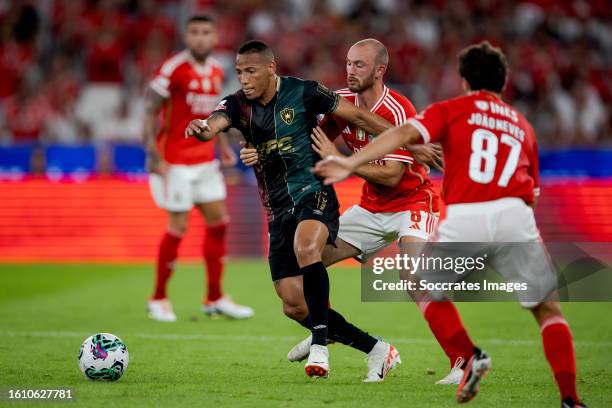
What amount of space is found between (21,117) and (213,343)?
12802 mm

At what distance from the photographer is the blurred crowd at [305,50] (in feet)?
66.4

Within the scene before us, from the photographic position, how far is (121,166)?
18.6 meters

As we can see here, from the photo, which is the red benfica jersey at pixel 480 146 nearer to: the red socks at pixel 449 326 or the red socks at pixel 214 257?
the red socks at pixel 449 326

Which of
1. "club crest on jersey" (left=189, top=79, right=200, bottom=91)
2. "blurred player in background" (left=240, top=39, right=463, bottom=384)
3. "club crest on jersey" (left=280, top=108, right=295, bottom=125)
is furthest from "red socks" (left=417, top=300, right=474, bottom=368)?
"club crest on jersey" (left=189, top=79, right=200, bottom=91)

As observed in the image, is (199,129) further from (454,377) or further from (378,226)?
(454,377)

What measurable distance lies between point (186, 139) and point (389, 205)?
13.2 feet

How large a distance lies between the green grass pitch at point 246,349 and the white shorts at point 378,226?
1001 millimetres

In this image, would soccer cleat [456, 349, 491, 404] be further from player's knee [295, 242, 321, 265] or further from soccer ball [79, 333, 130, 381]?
soccer ball [79, 333, 130, 381]

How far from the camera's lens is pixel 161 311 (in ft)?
35.7

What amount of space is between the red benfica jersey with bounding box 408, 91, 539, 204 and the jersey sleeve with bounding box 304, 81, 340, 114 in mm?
1536

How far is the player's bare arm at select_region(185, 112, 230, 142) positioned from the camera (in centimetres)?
727

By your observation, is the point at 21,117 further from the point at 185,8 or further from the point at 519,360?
the point at 519,360

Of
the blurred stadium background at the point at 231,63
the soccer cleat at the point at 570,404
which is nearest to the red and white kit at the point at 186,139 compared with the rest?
the blurred stadium background at the point at 231,63

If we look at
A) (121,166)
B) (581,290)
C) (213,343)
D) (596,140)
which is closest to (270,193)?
(213,343)
